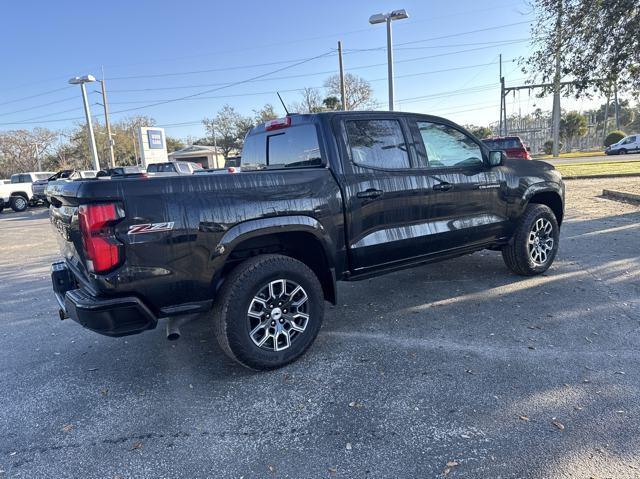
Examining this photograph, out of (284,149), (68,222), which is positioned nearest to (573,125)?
(284,149)

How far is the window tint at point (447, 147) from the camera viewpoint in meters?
4.27

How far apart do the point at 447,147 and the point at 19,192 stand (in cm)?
2210

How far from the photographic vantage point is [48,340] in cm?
415

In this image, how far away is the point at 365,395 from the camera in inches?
116

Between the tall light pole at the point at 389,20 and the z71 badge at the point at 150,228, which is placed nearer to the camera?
the z71 badge at the point at 150,228

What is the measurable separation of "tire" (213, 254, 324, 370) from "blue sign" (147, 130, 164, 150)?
81.7 feet

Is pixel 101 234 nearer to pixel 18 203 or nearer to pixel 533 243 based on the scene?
pixel 533 243

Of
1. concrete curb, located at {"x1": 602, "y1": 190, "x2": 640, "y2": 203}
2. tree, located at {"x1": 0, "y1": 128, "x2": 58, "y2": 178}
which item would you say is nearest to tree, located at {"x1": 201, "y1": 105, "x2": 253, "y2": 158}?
tree, located at {"x1": 0, "y1": 128, "x2": 58, "y2": 178}

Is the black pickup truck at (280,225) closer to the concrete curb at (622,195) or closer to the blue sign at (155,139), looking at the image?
the concrete curb at (622,195)

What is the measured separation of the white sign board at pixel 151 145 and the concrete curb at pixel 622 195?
2170cm

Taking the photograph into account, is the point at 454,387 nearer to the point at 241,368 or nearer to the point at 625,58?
the point at 241,368

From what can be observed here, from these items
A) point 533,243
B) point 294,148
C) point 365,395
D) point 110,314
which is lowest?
point 365,395

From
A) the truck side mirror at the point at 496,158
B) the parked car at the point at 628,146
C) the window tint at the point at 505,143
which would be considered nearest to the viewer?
the truck side mirror at the point at 496,158

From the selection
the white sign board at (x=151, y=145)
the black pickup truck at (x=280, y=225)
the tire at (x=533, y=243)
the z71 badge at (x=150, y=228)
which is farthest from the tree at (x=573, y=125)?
the z71 badge at (x=150, y=228)
